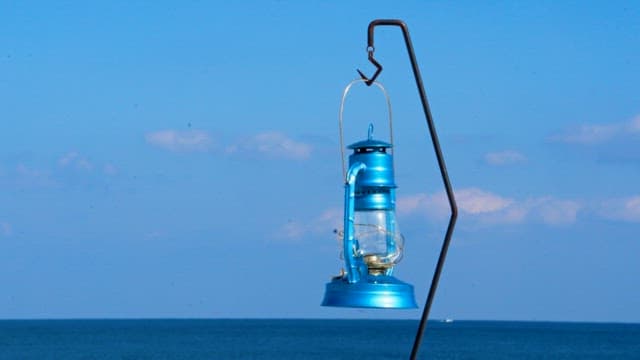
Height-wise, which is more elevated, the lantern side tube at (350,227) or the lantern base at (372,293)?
the lantern side tube at (350,227)

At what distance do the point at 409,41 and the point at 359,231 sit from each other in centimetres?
103

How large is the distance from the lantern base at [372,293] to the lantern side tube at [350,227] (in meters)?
0.05

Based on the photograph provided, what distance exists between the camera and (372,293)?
6719 millimetres

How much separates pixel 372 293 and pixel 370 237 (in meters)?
0.50

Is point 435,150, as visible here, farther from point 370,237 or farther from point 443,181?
point 370,237

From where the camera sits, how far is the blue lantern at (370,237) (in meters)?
6.74

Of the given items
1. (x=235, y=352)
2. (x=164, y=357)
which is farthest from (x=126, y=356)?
(x=235, y=352)

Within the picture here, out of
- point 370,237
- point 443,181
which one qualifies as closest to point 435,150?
point 443,181

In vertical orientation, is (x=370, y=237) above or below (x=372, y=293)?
above

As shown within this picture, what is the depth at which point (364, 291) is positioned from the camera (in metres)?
6.75

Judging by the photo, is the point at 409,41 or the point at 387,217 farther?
the point at 387,217

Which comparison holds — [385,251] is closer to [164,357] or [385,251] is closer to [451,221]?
[451,221]

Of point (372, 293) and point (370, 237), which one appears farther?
point (370, 237)

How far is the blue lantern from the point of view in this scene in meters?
6.74
